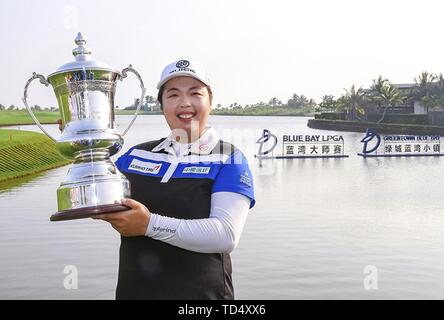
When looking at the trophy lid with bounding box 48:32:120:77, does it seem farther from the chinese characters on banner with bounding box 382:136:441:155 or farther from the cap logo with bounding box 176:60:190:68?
the chinese characters on banner with bounding box 382:136:441:155

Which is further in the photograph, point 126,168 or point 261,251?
point 261,251

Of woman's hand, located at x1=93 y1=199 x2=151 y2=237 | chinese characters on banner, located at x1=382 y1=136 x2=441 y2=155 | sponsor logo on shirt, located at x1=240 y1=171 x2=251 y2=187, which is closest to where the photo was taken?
woman's hand, located at x1=93 y1=199 x2=151 y2=237

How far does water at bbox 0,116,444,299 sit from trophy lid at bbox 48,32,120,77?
808 mm

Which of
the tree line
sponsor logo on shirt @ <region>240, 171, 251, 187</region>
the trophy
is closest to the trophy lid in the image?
the trophy

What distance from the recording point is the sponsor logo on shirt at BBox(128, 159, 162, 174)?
Answer: 311cm

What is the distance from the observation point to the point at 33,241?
15.2 meters

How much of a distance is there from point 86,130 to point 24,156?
31.8 m

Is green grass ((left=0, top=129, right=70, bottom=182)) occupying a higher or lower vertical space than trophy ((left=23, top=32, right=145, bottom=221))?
lower

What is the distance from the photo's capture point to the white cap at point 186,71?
9.81 feet

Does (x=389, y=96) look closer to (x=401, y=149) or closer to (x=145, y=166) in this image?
(x=401, y=149)

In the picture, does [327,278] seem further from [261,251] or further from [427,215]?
[427,215]

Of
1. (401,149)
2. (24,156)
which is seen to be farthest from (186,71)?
(401,149)
